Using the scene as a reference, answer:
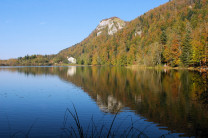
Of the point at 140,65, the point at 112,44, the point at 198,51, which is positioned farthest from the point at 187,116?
the point at 112,44

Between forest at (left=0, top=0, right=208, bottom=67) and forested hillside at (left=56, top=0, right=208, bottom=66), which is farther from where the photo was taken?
forested hillside at (left=56, top=0, right=208, bottom=66)

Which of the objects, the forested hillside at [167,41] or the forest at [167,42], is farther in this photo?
the forested hillside at [167,41]

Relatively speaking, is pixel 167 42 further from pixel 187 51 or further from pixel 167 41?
pixel 187 51

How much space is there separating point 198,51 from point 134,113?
153ft

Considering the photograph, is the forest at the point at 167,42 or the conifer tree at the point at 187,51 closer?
the conifer tree at the point at 187,51

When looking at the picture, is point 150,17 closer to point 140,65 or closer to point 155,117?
point 140,65

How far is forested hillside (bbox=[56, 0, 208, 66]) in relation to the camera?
58.1 meters

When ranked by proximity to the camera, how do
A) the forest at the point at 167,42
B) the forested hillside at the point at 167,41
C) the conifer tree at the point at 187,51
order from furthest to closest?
the forested hillside at the point at 167,41 < the forest at the point at 167,42 < the conifer tree at the point at 187,51

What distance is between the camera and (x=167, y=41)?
76.2 meters

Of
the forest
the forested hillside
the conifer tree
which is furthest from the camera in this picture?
the forested hillside

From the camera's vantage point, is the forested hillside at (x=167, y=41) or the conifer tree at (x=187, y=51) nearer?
the conifer tree at (x=187, y=51)

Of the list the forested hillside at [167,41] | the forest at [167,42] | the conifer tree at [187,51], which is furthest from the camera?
the forested hillside at [167,41]

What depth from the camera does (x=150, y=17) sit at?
161 metres

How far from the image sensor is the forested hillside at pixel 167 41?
58125 millimetres
